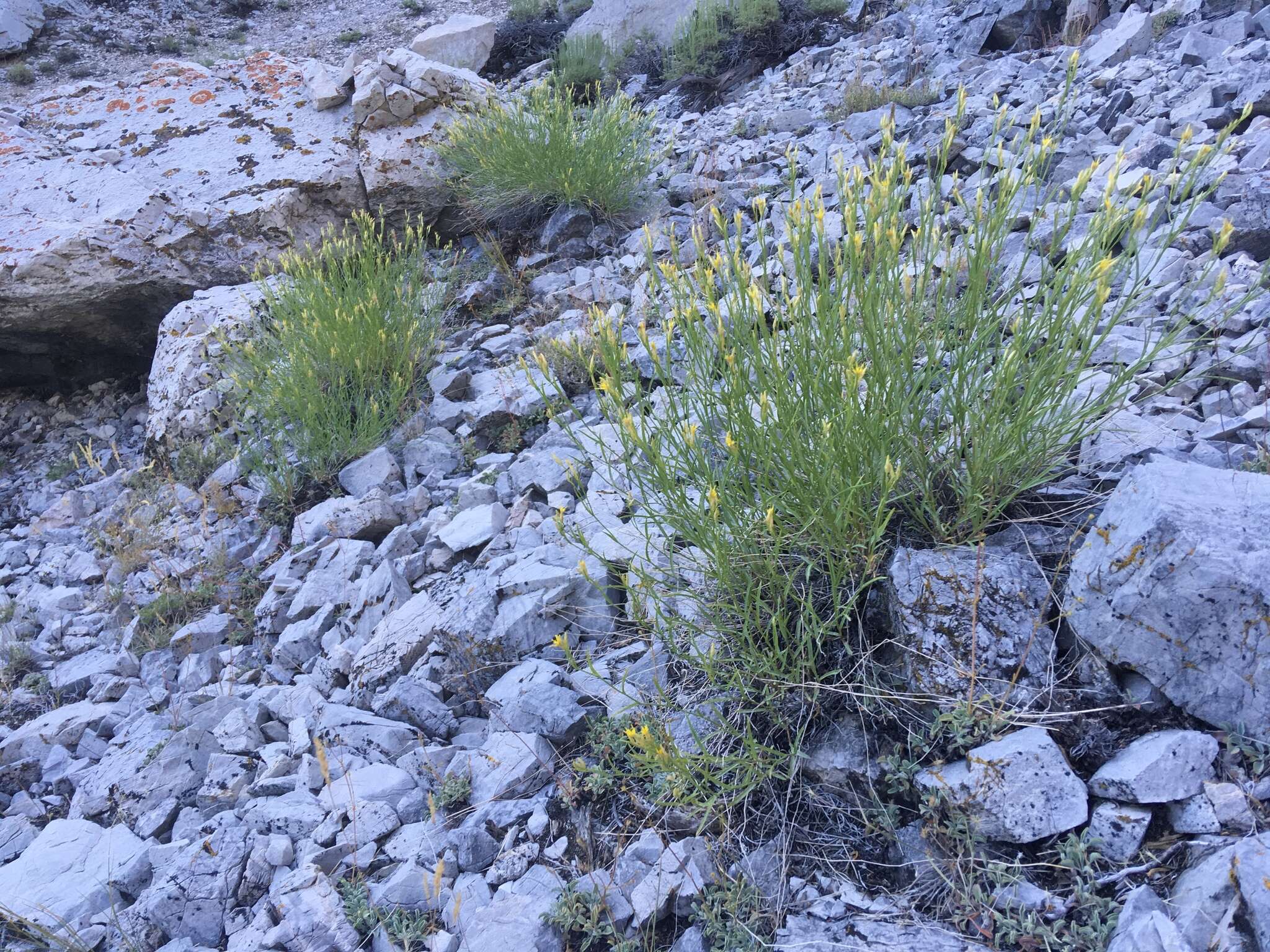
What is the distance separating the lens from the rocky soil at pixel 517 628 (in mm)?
1557

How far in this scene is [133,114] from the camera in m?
6.05

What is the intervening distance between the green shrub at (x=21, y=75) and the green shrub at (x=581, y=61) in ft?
26.2

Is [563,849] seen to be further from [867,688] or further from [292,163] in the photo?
[292,163]

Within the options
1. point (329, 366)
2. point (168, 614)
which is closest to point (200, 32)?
point (329, 366)

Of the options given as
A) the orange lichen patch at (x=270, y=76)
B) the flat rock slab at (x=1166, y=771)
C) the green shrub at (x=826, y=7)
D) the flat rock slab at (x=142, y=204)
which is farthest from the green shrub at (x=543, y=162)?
the flat rock slab at (x=1166, y=771)

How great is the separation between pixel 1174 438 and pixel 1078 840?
1.21 m

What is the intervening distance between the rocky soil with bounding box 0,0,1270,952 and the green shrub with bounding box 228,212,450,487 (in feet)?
0.51

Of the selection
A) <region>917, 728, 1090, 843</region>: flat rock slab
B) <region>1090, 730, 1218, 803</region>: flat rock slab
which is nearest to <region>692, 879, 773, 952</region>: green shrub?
<region>917, 728, 1090, 843</region>: flat rock slab

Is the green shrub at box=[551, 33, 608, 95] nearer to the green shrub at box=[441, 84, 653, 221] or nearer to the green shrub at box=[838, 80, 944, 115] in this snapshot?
the green shrub at box=[441, 84, 653, 221]

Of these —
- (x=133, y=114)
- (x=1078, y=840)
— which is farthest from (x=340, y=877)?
(x=133, y=114)

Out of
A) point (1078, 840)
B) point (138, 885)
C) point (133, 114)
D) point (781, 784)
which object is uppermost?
point (133, 114)

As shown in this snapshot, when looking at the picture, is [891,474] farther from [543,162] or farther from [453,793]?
[543,162]

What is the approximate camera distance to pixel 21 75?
11391 mm

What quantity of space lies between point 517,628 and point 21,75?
1369 cm
